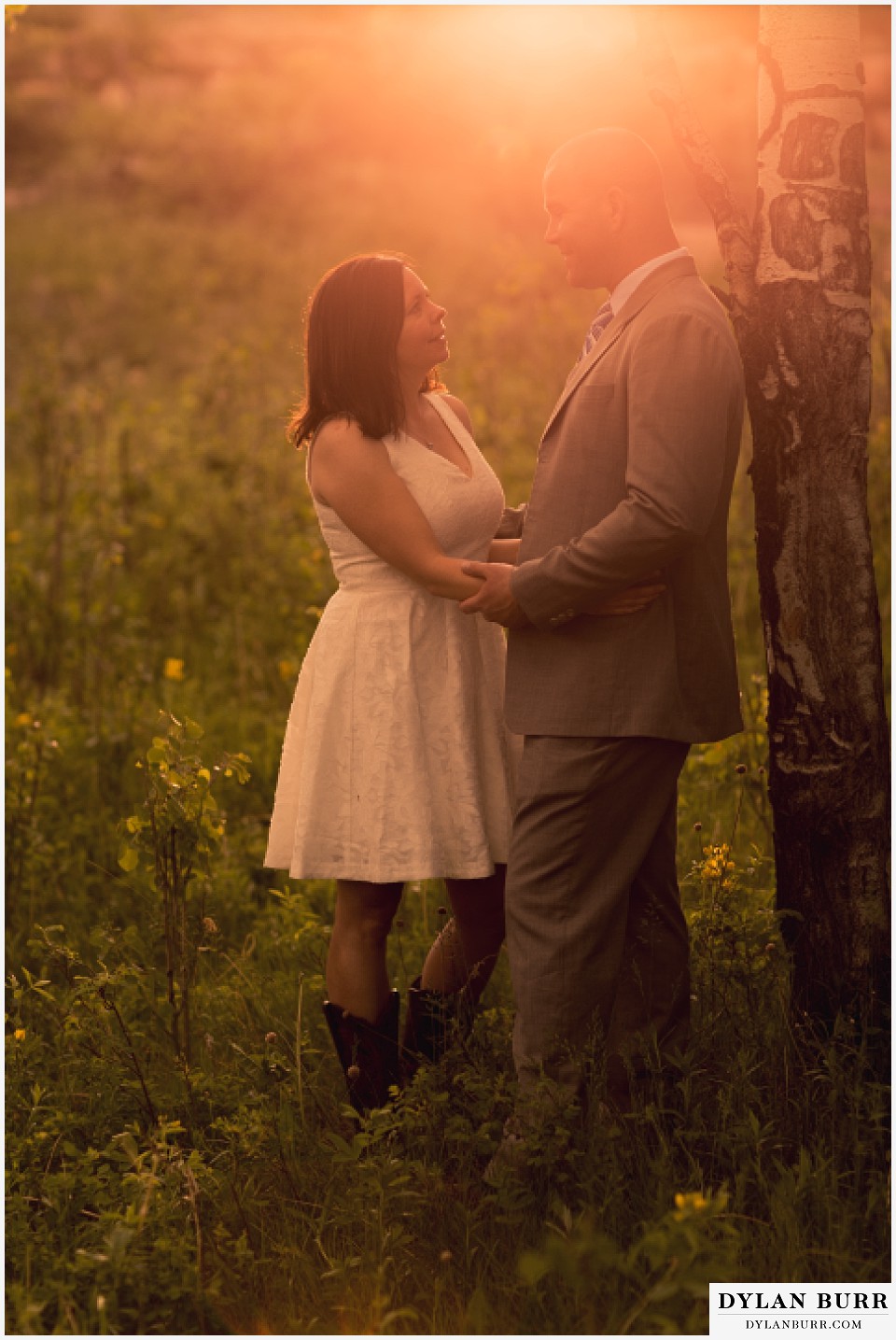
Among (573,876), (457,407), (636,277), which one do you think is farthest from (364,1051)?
(636,277)

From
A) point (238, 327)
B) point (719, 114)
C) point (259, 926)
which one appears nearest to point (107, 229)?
point (238, 327)

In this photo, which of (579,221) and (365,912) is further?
(365,912)

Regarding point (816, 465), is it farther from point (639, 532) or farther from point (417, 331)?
point (417, 331)

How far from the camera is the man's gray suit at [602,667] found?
9.39 ft

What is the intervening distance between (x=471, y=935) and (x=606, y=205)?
6.03ft

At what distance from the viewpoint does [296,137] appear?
2078cm

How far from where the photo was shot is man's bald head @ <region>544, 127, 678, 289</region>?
2.95m

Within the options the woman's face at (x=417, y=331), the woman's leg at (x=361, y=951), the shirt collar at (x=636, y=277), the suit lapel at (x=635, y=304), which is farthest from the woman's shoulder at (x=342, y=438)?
the woman's leg at (x=361, y=951)

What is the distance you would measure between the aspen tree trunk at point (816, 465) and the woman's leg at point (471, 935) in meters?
0.77

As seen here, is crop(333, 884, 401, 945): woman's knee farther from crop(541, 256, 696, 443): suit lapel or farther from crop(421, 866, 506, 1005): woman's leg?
crop(541, 256, 696, 443): suit lapel

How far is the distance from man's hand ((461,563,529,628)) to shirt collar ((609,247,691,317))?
62 cm

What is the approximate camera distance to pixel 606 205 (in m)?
2.97

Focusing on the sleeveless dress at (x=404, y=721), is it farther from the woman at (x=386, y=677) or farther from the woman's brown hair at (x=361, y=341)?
the woman's brown hair at (x=361, y=341)

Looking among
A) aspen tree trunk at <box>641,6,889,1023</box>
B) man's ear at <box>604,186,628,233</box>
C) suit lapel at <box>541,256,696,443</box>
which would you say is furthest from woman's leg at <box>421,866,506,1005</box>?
man's ear at <box>604,186,628,233</box>
